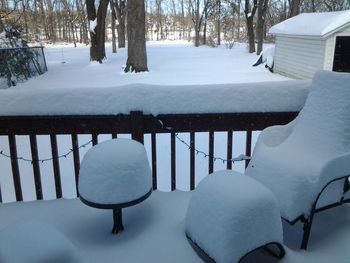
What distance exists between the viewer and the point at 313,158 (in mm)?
2180

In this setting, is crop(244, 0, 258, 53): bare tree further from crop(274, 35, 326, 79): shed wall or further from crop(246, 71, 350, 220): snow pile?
crop(246, 71, 350, 220): snow pile

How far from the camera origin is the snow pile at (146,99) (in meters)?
2.62

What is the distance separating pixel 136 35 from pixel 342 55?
8242mm

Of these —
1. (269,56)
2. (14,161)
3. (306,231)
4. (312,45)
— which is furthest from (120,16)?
(306,231)

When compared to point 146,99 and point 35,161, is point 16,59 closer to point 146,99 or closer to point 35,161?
point 35,161

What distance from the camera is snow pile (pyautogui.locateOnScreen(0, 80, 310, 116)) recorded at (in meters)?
2.62

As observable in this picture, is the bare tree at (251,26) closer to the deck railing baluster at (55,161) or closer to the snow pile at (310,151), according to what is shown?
the snow pile at (310,151)

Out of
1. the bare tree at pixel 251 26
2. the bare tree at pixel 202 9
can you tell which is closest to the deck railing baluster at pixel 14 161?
the bare tree at pixel 251 26

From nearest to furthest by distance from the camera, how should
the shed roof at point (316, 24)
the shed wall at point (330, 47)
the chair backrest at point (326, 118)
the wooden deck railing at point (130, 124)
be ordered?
the chair backrest at point (326, 118) < the wooden deck railing at point (130, 124) < the shed roof at point (316, 24) < the shed wall at point (330, 47)

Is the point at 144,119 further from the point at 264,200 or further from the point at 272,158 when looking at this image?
the point at 264,200

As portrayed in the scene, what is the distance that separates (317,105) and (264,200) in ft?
3.23

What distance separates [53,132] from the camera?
8.87 ft

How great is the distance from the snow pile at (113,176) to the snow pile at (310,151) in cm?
84

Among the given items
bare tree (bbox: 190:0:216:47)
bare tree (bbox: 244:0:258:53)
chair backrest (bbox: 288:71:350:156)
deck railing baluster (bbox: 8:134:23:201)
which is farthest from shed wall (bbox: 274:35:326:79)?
bare tree (bbox: 190:0:216:47)
